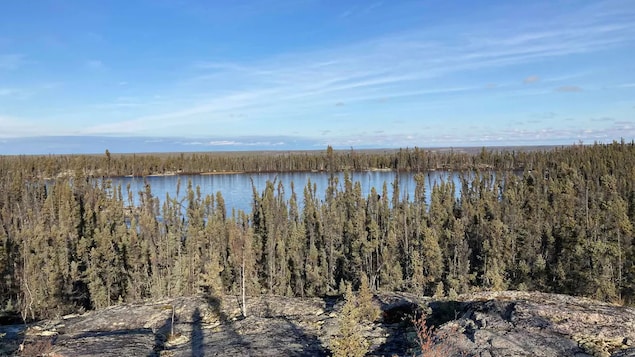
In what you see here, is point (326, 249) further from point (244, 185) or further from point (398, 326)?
point (244, 185)

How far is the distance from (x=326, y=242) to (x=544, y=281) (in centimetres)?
2910

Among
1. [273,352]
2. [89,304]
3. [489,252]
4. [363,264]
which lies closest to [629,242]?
[489,252]

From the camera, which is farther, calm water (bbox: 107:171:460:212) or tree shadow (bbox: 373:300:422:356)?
calm water (bbox: 107:171:460:212)

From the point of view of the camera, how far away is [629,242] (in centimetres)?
5350

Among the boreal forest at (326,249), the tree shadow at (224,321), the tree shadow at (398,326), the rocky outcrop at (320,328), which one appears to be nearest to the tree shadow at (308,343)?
the rocky outcrop at (320,328)

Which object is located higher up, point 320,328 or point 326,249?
point 320,328

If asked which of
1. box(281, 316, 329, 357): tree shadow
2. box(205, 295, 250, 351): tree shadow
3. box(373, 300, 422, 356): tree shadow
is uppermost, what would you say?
box(373, 300, 422, 356): tree shadow

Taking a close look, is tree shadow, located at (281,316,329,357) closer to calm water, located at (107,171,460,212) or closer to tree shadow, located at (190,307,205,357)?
tree shadow, located at (190,307,205,357)

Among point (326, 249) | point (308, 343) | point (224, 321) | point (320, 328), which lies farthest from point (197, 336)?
point (326, 249)

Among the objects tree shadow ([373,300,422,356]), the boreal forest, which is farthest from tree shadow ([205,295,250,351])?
the boreal forest

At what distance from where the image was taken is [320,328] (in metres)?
15.6

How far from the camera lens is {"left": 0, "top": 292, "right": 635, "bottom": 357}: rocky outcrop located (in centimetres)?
1170

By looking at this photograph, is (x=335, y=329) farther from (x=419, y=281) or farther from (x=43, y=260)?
(x=43, y=260)

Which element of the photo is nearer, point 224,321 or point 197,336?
point 197,336
